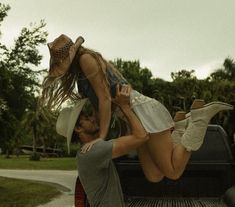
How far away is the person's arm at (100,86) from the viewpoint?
345 centimetres

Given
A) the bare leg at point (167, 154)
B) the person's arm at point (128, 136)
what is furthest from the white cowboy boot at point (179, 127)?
the person's arm at point (128, 136)

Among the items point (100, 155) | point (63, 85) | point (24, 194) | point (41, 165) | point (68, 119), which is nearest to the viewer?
point (100, 155)

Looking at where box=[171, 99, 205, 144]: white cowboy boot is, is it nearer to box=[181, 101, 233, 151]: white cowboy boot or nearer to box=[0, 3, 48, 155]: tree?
box=[181, 101, 233, 151]: white cowboy boot

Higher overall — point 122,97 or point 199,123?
point 122,97

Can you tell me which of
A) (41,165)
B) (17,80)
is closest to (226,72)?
(41,165)

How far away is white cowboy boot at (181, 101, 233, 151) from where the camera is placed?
349 cm

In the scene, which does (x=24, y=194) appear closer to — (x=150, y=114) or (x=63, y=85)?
(x=63, y=85)

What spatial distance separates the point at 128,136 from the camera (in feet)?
10.9

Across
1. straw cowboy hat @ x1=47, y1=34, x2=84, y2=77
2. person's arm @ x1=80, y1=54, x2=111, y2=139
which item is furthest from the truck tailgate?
straw cowboy hat @ x1=47, y1=34, x2=84, y2=77

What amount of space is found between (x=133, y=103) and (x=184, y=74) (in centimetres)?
3838

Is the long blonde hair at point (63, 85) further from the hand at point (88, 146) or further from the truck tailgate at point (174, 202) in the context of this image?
the truck tailgate at point (174, 202)

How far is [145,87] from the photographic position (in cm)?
4234

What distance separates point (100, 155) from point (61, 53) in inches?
28.8

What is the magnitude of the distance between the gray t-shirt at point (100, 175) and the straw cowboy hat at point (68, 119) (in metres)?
0.17
